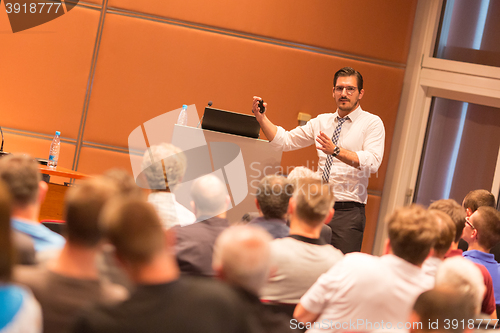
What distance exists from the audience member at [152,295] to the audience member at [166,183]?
97 cm

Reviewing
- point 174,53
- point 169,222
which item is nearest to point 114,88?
point 174,53

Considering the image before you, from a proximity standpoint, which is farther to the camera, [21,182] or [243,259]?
[21,182]

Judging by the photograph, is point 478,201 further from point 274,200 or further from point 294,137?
point 274,200

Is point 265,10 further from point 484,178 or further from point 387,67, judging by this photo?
point 484,178

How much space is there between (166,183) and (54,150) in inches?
74.1

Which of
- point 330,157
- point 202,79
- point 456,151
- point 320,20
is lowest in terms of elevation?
point 330,157

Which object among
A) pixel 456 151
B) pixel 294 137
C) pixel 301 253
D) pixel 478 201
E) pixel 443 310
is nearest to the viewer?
pixel 443 310

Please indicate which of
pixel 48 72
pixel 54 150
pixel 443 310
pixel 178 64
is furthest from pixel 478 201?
pixel 48 72

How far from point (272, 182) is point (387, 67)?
242 cm

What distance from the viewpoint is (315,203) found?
1.72 metres

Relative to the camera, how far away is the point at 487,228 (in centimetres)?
234

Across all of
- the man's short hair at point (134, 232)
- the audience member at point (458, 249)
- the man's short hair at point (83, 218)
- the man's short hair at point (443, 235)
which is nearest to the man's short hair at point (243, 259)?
the man's short hair at point (134, 232)

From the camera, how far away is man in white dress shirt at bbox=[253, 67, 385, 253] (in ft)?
9.85

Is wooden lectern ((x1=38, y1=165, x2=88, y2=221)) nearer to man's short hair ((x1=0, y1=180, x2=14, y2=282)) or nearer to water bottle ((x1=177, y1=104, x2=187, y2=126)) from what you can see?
water bottle ((x1=177, y1=104, x2=187, y2=126))
